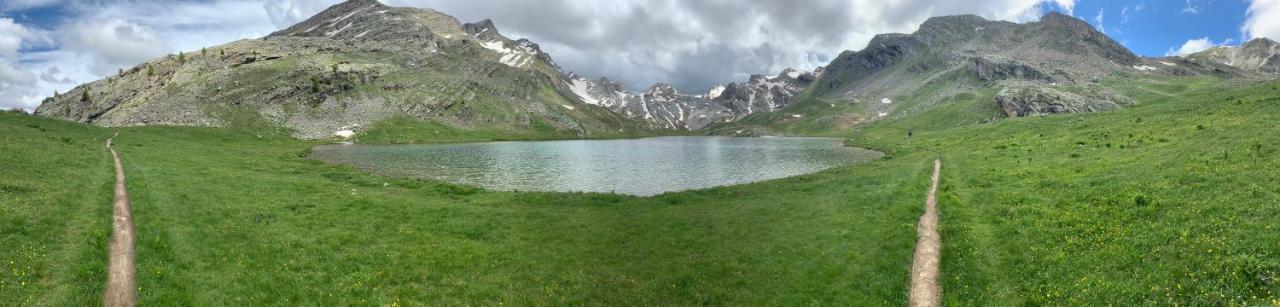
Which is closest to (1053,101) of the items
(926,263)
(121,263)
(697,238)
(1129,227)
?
(1129,227)

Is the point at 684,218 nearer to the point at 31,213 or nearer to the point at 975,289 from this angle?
the point at 975,289

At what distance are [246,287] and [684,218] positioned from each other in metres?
23.5

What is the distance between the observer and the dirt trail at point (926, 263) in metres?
19.6

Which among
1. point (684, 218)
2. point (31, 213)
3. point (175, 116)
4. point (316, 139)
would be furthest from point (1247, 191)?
point (175, 116)

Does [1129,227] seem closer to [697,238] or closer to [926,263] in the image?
[926,263]

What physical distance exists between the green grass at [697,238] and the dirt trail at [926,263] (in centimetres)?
41

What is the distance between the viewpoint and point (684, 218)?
34.9m

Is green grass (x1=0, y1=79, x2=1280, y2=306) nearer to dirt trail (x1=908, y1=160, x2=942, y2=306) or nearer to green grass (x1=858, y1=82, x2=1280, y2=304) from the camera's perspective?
green grass (x1=858, y1=82, x2=1280, y2=304)

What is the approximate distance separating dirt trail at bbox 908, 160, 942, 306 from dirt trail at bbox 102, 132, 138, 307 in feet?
89.4

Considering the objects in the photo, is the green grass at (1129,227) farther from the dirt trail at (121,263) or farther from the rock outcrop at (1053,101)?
the rock outcrop at (1053,101)

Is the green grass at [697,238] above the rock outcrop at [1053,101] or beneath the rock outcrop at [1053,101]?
beneath

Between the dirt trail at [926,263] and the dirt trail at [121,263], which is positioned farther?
the dirt trail at [926,263]

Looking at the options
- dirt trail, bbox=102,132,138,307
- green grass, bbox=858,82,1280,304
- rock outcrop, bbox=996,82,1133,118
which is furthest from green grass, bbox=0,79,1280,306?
rock outcrop, bbox=996,82,1133,118

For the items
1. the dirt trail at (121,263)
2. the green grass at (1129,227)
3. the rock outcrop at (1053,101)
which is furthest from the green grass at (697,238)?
the rock outcrop at (1053,101)
